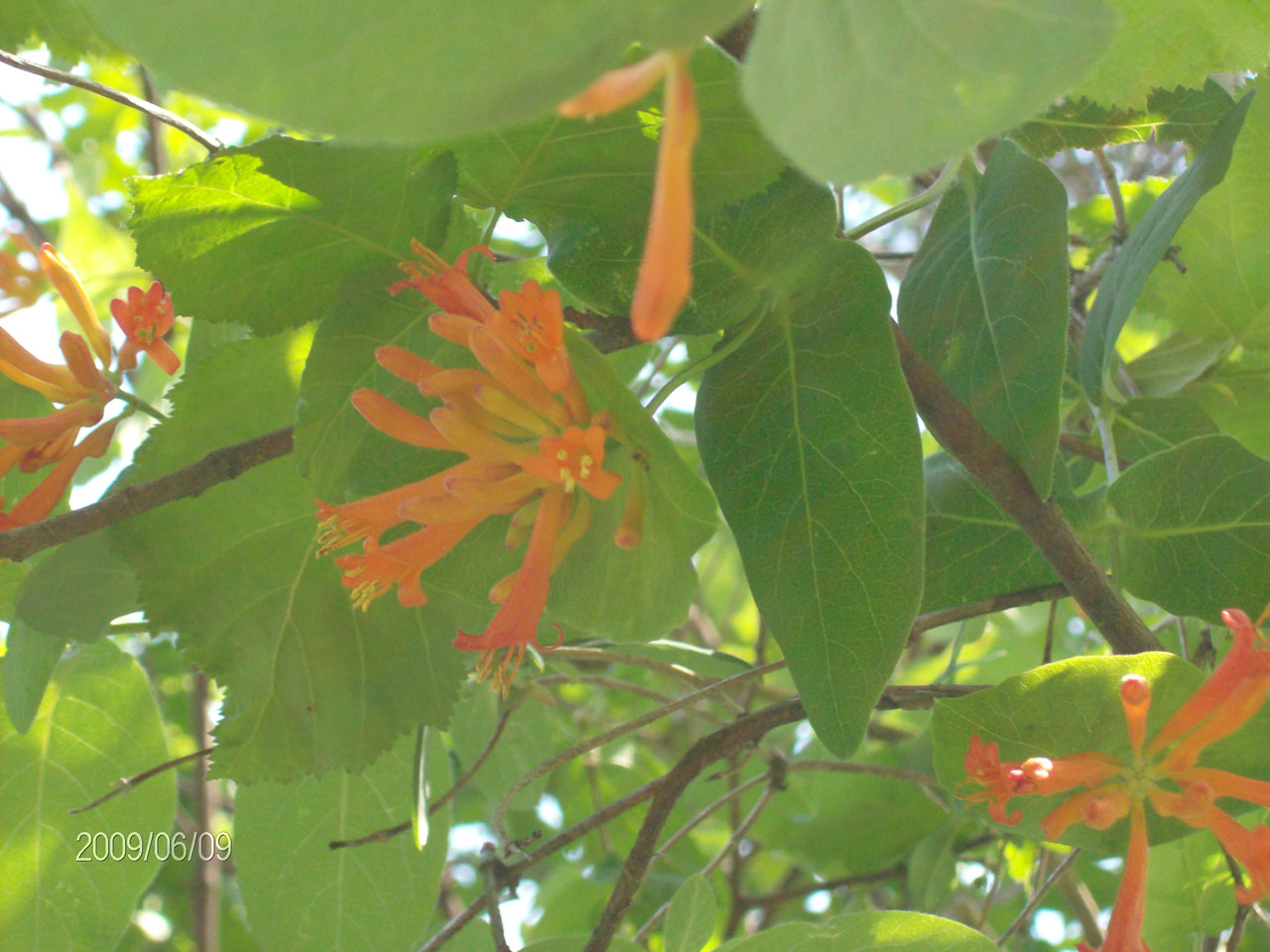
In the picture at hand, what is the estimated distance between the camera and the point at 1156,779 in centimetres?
79

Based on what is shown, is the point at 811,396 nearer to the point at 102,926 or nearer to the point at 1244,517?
the point at 1244,517

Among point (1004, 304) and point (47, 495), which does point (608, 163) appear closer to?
point (1004, 304)

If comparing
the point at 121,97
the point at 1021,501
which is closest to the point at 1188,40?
the point at 1021,501

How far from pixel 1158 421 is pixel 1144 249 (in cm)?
22

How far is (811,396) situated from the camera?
75 centimetres

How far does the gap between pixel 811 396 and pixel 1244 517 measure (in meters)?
0.36

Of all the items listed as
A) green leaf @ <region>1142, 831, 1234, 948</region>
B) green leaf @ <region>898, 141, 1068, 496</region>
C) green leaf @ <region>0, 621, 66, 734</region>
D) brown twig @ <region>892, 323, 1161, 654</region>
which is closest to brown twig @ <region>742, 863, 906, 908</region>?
green leaf @ <region>1142, 831, 1234, 948</region>

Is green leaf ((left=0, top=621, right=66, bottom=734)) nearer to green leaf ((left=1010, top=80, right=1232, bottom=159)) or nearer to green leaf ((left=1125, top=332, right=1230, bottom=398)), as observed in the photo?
green leaf ((left=1010, top=80, right=1232, bottom=159))

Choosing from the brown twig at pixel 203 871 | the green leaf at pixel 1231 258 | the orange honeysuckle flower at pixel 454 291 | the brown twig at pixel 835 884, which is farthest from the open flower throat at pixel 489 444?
the brown twig at pixel 203 871

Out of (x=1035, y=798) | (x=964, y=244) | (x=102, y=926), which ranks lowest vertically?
(x=102, y=926)

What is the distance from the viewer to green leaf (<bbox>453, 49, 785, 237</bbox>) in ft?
2.18

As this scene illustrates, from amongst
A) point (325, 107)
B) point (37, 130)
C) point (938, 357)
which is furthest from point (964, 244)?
point (37, 130)

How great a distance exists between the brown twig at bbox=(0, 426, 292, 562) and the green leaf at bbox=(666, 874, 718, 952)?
18.3 inches

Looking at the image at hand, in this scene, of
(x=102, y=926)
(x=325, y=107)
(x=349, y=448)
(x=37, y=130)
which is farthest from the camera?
(x=37, y=130)
